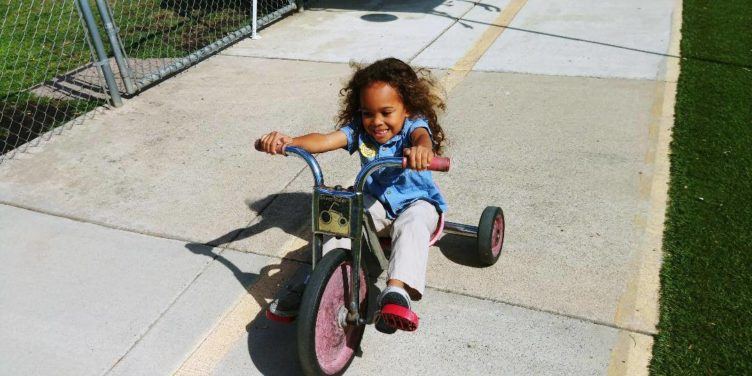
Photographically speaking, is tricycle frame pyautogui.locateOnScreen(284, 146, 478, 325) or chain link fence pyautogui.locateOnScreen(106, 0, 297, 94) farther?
chain link fence pyautogui.locateOnScreen(106, 0, 297, 94)

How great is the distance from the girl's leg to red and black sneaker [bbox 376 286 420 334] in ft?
0.20

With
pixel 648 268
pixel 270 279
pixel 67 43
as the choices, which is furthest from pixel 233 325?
pixel 67 43

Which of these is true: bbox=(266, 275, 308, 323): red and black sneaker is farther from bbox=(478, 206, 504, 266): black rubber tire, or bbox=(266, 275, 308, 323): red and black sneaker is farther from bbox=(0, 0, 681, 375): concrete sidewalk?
bbox=(478, 206, 504, 266): black rubber tire

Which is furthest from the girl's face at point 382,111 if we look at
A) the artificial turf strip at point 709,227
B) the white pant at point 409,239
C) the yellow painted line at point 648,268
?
the artificial turf strip at point 709,227

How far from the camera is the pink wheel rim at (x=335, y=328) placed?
252 centimetres

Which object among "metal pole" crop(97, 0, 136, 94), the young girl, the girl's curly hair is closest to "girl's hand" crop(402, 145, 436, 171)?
the young girl

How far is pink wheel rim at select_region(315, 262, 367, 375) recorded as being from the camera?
252 centimetres

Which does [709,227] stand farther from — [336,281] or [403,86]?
[336,281]

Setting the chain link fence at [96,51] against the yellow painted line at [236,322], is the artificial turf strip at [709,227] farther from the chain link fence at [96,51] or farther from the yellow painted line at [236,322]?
the chain link fence at [96,51]

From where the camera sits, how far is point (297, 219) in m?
3.88

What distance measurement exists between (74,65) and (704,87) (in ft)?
19.0

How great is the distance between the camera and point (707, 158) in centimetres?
432

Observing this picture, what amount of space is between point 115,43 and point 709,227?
15.0 feet

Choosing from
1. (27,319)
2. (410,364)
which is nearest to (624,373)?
(410,364)
